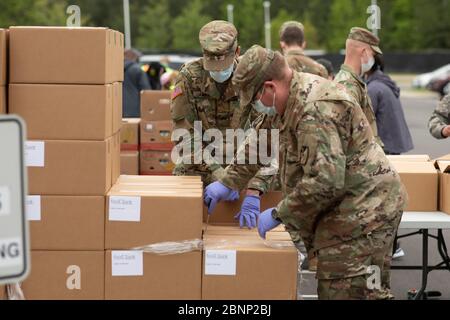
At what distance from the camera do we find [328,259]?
3.96m

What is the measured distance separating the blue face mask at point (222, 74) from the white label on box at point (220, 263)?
1213 millimetres

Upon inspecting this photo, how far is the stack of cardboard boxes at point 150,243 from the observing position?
423 centimetres

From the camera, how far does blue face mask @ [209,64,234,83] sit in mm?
5020

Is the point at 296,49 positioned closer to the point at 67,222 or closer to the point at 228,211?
the point at 228,211

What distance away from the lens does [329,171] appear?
366 cm

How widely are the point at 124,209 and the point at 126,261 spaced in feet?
0.82

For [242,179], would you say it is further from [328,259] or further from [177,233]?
[328,259]

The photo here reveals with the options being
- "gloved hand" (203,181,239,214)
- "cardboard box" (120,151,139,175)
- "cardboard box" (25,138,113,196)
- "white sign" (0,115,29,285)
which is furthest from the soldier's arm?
"cardboard box" (120,151,139,175)

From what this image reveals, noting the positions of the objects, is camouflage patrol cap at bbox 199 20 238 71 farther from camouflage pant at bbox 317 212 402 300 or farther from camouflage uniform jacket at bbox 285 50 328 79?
camouflage uniform jacket at bbox 285 50 328 79

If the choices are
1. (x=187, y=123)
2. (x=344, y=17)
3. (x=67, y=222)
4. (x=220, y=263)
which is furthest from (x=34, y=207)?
(x=344, y=17)

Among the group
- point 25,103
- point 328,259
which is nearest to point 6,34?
point 25,103

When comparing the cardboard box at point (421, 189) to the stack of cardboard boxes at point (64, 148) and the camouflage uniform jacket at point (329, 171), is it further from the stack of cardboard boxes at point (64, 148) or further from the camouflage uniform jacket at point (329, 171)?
the stack of cardboard boxes at point (64, 148)

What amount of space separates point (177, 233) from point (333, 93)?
105 centimetres
